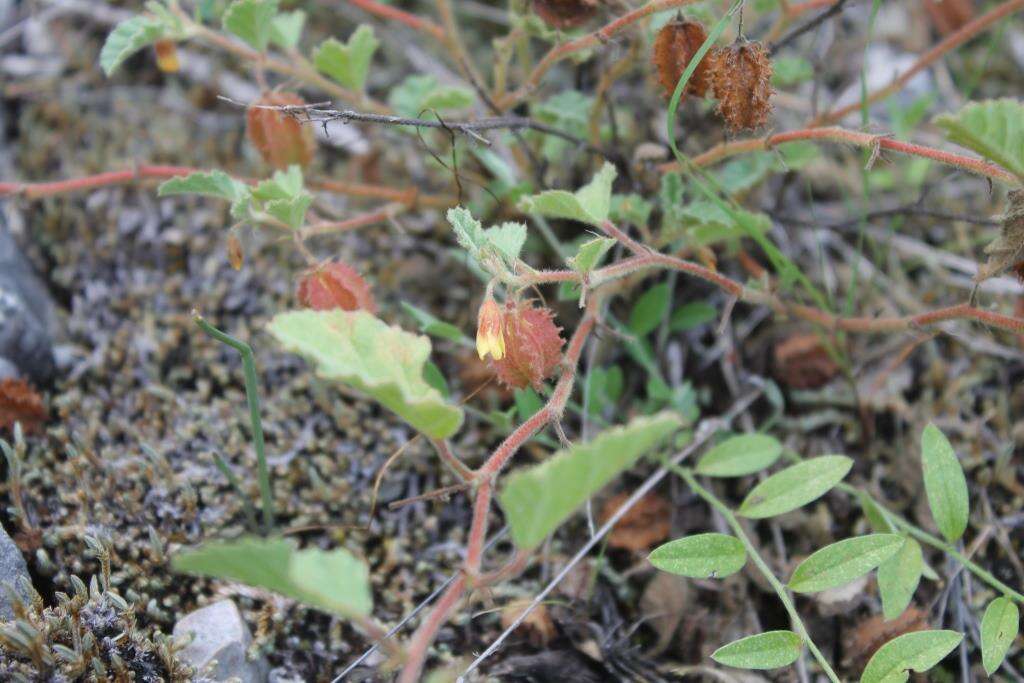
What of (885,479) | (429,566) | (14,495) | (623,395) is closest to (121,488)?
(14,495)

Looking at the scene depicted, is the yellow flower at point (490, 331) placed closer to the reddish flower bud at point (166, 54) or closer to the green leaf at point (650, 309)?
the green leaf at point (650, 309)

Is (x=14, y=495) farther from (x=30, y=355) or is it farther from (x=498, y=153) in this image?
(x=498, y=153)

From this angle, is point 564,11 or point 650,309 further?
point 650,309

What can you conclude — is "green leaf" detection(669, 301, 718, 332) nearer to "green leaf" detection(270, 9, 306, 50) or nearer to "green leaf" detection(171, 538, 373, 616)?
"green leaf" detection(270, 9, 306, 50)

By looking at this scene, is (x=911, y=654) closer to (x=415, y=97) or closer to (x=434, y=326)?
(x=434, y=326)

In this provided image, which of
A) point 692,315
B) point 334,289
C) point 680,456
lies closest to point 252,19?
point 334,289

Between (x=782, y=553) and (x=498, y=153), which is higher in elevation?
(x=498, y=153)
